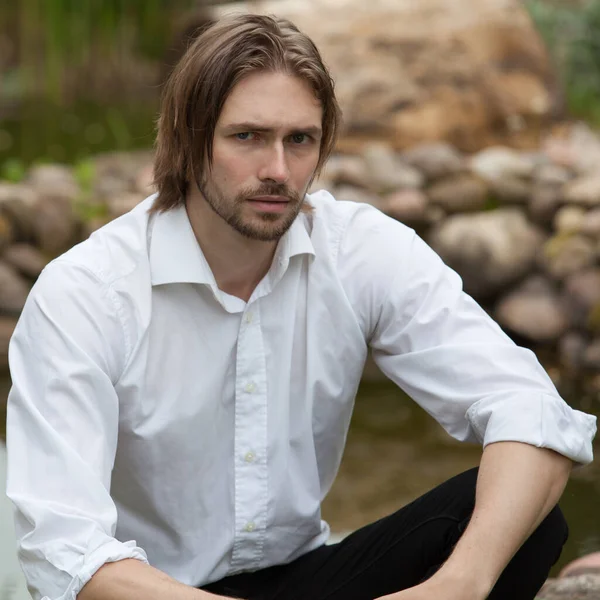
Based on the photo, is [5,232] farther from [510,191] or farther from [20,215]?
[510,191]

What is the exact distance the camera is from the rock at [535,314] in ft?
13.5

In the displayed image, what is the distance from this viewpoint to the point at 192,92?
1.77 meters

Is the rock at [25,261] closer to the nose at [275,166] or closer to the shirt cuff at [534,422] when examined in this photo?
the nose at [275,166]

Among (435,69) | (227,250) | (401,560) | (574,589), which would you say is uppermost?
(227,250)

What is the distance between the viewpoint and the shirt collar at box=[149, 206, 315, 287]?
1.75m

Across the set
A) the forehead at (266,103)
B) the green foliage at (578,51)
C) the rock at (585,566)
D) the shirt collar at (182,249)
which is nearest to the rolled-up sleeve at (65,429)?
the shirt collar at (182,249)

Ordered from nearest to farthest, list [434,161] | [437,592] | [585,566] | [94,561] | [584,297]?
[94,561]
[437,592]
[585,566]
[584,297]
[434,161]

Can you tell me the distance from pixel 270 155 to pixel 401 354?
1.28 ft

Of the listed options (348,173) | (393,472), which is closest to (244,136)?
(393,472)

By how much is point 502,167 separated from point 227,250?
3103 mm

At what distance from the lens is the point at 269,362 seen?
6.00 feet

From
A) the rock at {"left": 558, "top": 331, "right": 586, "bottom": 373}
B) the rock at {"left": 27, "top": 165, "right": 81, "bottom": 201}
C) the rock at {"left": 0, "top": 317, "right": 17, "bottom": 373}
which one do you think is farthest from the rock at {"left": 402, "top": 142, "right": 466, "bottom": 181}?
the rock at {"left": 0, "top": 317, "right": 17, "bottom": 373}

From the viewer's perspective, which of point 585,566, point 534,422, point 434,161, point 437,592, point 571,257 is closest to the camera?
point 437,592

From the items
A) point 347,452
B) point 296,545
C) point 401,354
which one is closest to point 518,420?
point 401,354
